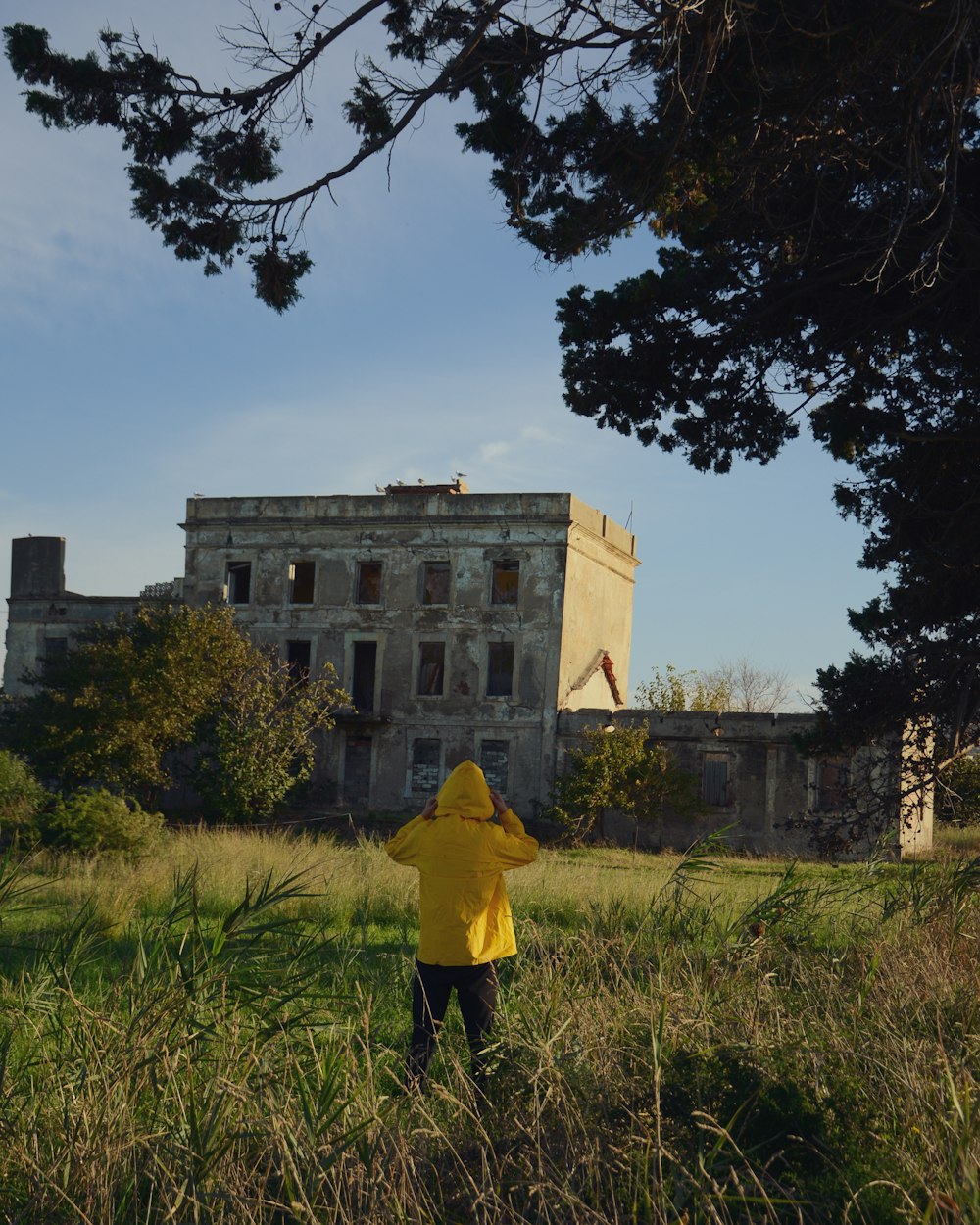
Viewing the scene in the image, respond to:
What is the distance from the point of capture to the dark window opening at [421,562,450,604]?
132 ft

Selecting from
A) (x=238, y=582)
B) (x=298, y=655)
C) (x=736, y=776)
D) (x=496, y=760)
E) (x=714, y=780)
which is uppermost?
(x=238, y=582)

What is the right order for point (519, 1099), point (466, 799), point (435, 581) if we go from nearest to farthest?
point (519, 1099) < point (466, 799) < point (435, 581)

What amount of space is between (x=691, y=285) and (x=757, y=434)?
60.9 inches

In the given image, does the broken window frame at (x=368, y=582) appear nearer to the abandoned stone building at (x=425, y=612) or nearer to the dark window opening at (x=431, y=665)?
the abandoned stone building at (x=425, y=612)

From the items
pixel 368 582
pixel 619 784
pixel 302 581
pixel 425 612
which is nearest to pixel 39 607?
pixel 302 581

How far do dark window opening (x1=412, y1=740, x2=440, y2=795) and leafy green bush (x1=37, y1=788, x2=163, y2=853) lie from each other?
1883cm

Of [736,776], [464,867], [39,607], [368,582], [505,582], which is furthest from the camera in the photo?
[39,607]

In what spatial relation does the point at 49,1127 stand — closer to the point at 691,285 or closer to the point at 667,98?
the point at 667,98

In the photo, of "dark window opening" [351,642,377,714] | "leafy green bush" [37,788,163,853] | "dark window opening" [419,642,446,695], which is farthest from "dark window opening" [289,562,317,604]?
"leafy green bush" [37,788,163,853]

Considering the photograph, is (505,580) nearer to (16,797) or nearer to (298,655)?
(298,655)

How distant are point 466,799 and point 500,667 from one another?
107ft

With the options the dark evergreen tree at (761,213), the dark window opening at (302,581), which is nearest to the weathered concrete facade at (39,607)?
the dark window opening at (302,581)

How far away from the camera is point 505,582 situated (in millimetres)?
39719

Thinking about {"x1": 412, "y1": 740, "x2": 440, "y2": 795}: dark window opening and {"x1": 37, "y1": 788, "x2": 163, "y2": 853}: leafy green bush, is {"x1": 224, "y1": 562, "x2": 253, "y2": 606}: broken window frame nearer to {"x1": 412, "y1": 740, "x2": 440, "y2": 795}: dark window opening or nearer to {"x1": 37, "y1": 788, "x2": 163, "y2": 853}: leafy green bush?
{"x1": 412, "y1": 740, "x2": 440, "y2": 795}: dark window opening
